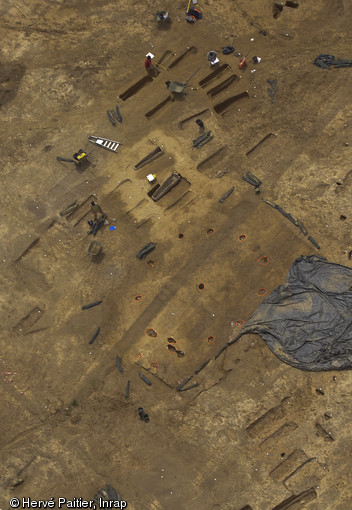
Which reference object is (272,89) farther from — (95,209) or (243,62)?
(95,209)

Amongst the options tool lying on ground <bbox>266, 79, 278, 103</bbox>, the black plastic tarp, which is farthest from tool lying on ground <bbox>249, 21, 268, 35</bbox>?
the black plastic tarp

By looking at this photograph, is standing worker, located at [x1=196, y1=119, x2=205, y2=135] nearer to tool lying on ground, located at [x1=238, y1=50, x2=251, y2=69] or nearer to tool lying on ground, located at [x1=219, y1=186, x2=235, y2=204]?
tool lying on ground, located at [x1=219, y1=186, x2=235, y2=204]

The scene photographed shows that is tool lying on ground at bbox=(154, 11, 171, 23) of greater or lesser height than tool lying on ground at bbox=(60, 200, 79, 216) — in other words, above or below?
above

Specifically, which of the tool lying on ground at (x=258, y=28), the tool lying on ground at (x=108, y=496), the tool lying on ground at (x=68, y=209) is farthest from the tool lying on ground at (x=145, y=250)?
A: the tool lying on ground at (x=258, y=28)

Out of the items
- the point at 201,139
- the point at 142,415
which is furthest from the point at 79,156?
the point at 142,415

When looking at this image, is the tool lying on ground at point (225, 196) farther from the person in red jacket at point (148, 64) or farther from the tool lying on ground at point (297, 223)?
the person in red jacket at point (148, 64)

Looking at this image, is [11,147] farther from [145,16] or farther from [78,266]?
[145,16]
